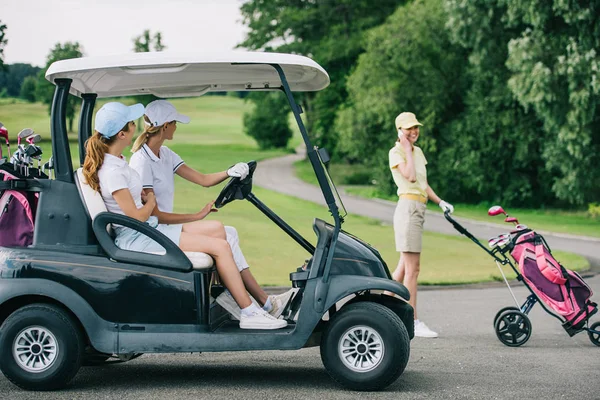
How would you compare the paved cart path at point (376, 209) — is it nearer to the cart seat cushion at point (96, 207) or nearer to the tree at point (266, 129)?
the tree at point (266, 129)

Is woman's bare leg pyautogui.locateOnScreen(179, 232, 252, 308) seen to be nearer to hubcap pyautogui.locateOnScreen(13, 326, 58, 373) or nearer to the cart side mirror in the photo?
the cart side mirror

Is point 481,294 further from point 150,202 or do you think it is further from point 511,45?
point 511,45

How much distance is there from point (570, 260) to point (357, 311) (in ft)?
34.8

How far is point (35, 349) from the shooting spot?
5684 mm

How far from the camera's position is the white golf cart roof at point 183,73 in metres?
5.63

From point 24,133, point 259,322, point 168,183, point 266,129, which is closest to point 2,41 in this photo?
point 24,133

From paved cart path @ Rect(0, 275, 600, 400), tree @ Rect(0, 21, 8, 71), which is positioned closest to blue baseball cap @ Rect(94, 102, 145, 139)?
paved cart path @ Rect(0, 275, 600, 400)

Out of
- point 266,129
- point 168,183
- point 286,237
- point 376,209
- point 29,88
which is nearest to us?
point 168,183

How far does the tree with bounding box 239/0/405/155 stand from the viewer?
45.7 m

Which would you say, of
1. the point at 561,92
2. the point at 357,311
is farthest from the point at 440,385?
the point at 561,92

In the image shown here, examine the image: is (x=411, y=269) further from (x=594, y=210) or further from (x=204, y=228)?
(x=594, y=210)

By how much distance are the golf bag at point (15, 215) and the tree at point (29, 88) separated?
1084 centimetres

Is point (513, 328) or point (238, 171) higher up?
point (238, 171)

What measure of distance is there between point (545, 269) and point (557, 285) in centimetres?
19
